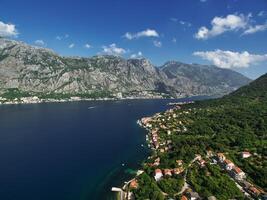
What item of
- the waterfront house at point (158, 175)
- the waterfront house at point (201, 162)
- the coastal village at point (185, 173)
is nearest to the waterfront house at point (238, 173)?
the coastal village at point (185, 173)

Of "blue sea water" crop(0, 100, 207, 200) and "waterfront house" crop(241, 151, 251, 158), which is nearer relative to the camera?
"blue sea water" crop(0, 100, 207, 200)

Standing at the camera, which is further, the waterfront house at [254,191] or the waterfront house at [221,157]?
the waterfront house at [221,157]

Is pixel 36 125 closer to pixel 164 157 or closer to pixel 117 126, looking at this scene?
pixel 117 126

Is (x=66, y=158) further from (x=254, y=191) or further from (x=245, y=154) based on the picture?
(x=254, y=191)

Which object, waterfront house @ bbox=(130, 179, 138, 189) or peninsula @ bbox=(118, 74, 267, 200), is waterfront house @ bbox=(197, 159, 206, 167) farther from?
waterfront house @ bbox=(130, 179, 138, 189)

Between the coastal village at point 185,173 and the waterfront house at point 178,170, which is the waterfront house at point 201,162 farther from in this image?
the waterfront house at point 178,170

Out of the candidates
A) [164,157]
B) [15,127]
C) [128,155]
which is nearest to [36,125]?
[15,127]

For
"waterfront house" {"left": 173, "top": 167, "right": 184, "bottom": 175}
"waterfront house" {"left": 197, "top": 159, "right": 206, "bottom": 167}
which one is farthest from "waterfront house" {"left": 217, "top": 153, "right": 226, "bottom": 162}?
"waterfront house" {"left": 173, "top": 167, "right": 184, "bottom": 175}

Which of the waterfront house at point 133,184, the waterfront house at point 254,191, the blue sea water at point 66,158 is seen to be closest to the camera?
the waterfront house at point 254,191
